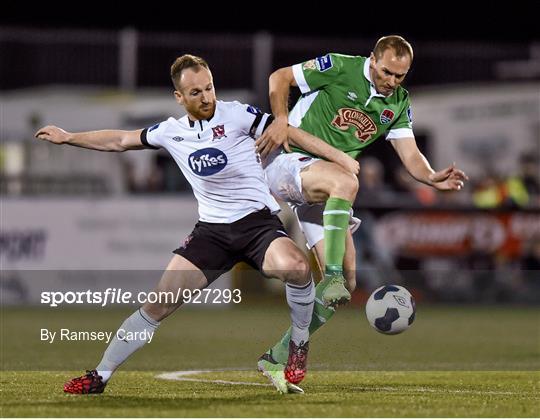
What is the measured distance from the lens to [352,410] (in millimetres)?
7531

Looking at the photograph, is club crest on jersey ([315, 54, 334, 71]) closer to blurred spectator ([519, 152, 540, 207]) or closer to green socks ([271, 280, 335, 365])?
green socks ([271, 280, 335, 365])

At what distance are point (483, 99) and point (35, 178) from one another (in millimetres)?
8719

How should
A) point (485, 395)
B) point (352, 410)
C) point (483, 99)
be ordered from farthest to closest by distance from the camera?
point (483, 99) < point (485, 395) < point (352, 410)

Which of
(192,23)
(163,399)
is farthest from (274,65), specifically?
(163,399)

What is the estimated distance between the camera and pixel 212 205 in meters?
8.55

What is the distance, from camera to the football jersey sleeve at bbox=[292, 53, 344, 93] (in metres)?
9.02

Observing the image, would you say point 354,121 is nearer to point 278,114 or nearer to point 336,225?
point 278,114

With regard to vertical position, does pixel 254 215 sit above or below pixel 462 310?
above

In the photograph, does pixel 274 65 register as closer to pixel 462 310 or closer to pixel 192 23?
pixel 462 310

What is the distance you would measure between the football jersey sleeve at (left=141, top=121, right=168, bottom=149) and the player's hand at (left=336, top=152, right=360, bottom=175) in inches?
47.6

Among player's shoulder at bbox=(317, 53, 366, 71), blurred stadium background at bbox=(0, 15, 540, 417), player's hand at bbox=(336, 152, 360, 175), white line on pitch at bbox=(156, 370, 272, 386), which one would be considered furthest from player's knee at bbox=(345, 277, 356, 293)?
blurred stadium background at bbox=(0, 15, 540, 417)

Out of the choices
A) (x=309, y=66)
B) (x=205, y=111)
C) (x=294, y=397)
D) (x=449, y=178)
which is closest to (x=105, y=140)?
(x=205, y=111)

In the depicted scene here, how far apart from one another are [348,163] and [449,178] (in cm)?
72

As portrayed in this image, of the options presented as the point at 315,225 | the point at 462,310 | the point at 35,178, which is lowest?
the point at 462,310
